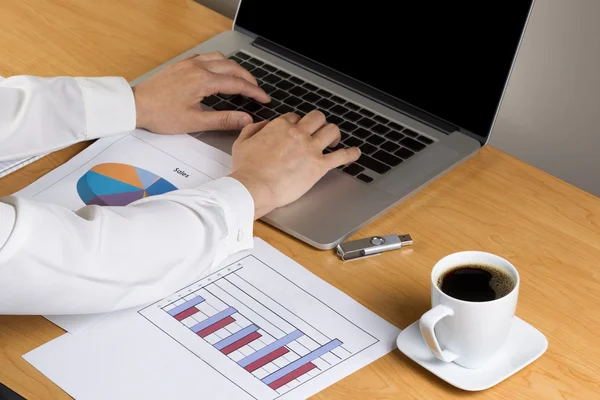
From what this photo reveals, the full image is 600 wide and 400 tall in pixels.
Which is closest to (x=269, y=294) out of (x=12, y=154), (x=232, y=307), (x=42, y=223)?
(x=232, y=307)

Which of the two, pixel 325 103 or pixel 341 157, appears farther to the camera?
pixel 325 103

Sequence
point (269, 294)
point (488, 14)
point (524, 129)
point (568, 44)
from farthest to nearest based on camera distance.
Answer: point (524, 129) < point (568, 44) < point (488, 14) < point (269, 294)

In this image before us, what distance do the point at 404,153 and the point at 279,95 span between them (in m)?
0.23

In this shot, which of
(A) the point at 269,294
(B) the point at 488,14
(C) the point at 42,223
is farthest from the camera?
(B) the point at 488,14

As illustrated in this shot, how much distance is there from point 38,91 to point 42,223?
36 cm

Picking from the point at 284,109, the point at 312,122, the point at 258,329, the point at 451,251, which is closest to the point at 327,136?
the point at 312,122

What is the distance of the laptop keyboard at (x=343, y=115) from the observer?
1239mm

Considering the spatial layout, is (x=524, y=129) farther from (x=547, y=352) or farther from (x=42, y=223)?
(x=42, y=223)

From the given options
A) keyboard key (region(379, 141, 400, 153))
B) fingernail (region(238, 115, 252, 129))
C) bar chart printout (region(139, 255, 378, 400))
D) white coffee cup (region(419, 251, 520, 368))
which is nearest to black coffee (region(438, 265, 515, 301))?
white coffee cup (region(419, 251, 520, 368))

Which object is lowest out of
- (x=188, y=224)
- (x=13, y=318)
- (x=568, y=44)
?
(x=13, y=318)

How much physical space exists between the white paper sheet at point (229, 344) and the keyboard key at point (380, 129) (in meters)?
0.30

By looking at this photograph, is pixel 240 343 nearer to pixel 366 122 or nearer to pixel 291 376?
pixel 291 376

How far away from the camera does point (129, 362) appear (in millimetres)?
937

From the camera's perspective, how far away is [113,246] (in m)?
0.97
